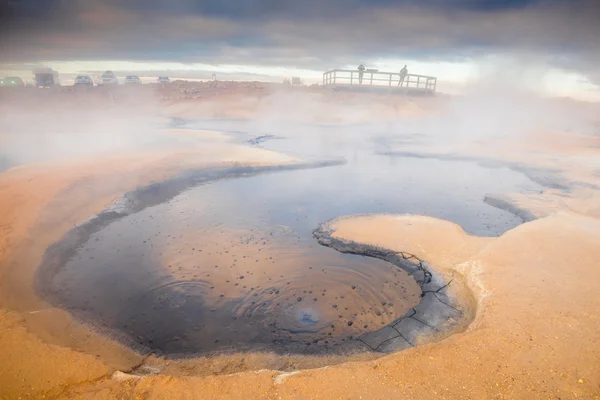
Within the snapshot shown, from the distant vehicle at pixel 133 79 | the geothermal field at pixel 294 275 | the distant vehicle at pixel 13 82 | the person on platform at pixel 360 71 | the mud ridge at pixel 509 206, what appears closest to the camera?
the geothermal field at pixel 294 275

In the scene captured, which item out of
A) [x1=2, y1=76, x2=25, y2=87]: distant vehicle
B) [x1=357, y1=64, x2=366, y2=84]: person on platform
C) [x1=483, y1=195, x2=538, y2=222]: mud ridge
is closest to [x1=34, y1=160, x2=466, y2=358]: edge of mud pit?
[x1=483, y1=195, x2=538, y2=222]: mud ridge

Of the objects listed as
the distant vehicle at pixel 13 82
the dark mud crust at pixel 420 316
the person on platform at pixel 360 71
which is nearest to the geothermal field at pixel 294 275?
the dark mud crust at pixel 420 316

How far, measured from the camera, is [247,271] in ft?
21.5

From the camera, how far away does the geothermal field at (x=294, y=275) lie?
377 cm

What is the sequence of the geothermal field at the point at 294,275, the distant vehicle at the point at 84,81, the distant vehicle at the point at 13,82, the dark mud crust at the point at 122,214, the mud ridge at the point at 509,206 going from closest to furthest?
the geothermal field at the point at 294,275
the dark mud crust at the point at 122,214
the mud ridge at the point at 509,206
the distant vehicle at the point at 13,82
the distant vehicle at the point at 84,81

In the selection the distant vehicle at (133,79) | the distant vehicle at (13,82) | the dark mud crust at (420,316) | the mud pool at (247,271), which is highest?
the distant vehicle at (133,79)

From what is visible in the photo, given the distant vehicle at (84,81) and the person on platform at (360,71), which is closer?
the person on platform at (360,71)

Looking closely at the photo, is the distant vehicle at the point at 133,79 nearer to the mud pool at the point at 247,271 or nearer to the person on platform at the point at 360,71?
the person on platform at the point at 360,71

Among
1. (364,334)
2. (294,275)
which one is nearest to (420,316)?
(364,334)

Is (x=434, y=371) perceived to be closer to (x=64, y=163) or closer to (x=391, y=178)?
(x=391, y=178)

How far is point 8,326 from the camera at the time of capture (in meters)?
4.62

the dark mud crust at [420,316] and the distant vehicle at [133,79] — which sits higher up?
the distant vehicle at [133,79]

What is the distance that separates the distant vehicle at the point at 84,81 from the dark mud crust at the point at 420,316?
37671 mm

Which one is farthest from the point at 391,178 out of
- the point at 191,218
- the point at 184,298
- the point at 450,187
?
the point at 184,298
